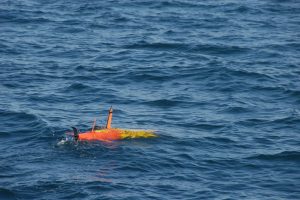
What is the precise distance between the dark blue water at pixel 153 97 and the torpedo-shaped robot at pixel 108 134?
0.54m

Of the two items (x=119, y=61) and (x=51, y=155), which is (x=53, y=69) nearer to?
(x=119, y=61)

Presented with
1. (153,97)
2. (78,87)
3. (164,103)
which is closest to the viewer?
(164,103)

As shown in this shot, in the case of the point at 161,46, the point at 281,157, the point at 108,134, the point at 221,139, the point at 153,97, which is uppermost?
the point at 161,46

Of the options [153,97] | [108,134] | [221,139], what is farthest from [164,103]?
[108,134]

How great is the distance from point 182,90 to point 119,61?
8738mm

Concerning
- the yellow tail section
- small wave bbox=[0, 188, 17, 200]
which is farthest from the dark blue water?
the yellow tail section

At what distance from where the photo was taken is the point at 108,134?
114 feet

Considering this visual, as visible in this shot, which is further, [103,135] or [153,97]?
[153,97]

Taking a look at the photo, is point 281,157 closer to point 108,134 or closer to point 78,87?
point 108,134

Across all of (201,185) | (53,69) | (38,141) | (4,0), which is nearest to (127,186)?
(201,185)

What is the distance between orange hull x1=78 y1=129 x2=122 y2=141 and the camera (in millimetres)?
34031

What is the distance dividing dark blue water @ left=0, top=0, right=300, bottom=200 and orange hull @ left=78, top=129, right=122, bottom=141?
22.3 inches

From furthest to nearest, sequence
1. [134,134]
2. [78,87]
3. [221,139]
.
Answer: [78,87] → [221,139] → [134,134]

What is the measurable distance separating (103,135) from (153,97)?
9027 mm
